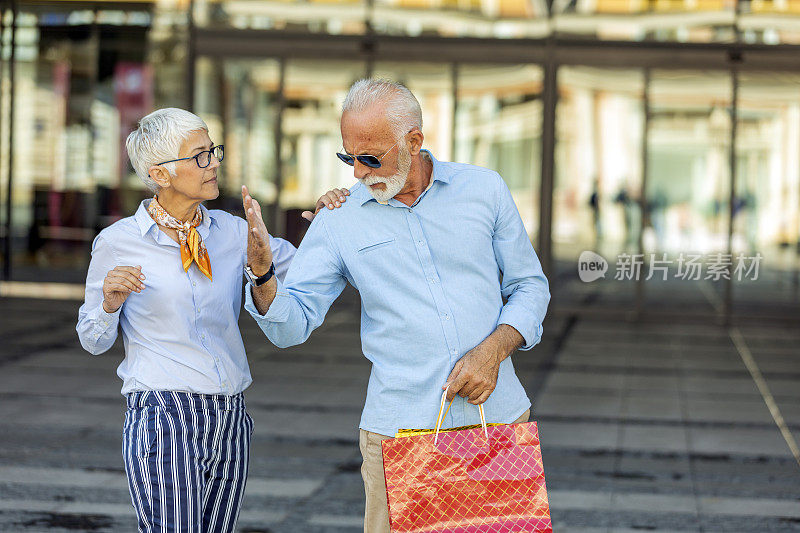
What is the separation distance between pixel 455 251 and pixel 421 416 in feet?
1.34

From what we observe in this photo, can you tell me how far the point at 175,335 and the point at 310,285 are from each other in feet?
1.54

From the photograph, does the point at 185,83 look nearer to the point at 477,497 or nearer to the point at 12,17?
the point at 12,17

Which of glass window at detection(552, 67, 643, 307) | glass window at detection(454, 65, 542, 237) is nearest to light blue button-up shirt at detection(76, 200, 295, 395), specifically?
glass window at detection(454, 65, 542, 237)

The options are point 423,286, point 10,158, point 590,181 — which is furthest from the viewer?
point 10,158

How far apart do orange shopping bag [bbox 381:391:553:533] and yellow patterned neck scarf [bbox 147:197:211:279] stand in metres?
0.81

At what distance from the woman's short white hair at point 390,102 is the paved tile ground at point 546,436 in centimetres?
267

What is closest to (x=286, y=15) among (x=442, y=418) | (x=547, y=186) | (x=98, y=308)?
(x=547, y=186)

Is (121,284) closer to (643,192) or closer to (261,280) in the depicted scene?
(261,280)

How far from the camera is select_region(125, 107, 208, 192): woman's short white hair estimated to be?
116 inches

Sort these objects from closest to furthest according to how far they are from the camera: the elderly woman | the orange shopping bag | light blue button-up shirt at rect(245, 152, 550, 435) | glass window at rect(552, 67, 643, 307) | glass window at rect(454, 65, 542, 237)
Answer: the orange shopping bag < light blue button-up shirt at rect(245, 152, 550, 435) < the elderly woman < glass window at rect(454, 65, 542, 237) < glass window at rect(552, 67, 643, 307)

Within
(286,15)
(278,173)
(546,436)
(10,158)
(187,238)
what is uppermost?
(286,15)

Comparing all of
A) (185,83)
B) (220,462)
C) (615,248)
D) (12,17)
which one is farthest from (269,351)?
(220,462)

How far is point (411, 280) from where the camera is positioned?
2672 mm

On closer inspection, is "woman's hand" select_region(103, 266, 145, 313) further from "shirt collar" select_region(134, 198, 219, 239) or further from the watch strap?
the watch strap
